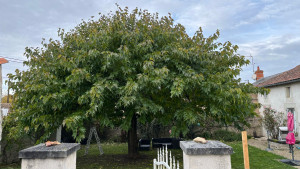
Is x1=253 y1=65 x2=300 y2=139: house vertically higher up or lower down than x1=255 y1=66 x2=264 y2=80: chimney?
lower down

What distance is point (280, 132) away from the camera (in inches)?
535

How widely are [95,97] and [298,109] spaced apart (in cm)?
1317

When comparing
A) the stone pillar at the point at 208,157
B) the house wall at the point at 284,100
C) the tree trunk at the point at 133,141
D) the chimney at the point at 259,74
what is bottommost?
the tree trunk at the point at 133,141

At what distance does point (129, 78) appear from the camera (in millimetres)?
5828

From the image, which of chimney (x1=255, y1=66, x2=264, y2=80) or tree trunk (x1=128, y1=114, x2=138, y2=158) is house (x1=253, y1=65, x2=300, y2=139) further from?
tree trunk (x1=128, y1=114, x2=138, y2=158)

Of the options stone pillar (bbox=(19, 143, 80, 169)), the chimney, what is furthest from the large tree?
the chimney

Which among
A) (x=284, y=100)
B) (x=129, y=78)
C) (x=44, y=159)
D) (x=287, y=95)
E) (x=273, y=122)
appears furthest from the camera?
(x=284, y=100)

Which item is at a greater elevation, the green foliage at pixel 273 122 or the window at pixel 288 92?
the window at pixel 288 92

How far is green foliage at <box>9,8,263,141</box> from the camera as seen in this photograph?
19.5ft

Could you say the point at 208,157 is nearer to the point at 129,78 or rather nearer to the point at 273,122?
the point at 129,78

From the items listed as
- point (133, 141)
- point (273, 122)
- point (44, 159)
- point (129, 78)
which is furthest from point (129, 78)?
point (273, 122)

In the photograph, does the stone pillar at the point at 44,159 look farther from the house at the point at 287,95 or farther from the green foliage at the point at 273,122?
the green foliage at the point at 273,122

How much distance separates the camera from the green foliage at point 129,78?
19.5 ft

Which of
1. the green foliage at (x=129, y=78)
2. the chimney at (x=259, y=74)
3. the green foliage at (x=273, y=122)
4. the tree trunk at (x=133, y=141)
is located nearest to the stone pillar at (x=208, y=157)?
the green foliage at (x=129, y=78)
